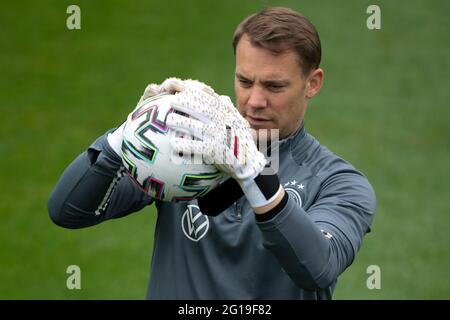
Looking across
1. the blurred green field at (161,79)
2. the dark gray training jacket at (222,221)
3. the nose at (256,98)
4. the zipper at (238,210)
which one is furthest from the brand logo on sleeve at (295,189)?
the blurred green field at (161,79)

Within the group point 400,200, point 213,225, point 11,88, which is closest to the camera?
point 213,225

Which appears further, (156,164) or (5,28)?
(5,28)

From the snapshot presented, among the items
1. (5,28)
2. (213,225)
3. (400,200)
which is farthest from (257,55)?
(5,28)

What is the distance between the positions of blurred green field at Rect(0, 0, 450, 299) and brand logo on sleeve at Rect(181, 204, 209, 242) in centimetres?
539

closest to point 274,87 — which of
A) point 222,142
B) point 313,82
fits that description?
point 313,82

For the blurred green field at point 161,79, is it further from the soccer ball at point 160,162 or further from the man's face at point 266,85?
the soccer ball at point 160,162

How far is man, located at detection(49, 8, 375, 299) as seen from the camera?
455 centimetres

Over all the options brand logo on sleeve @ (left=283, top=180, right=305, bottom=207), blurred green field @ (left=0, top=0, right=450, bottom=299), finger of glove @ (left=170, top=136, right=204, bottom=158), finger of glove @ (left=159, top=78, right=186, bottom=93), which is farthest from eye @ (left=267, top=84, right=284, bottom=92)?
blurred green field @ (left=0, top=0, right=450, bottom=299)

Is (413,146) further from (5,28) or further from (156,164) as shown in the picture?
(156,164)

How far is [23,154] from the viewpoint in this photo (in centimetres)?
1295

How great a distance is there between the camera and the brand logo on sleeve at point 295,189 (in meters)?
4.67

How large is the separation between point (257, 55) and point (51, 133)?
918cm

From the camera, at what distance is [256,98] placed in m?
4.68

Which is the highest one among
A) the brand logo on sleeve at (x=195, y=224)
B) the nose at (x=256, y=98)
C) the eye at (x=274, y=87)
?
the eye at (x=274, y=87)
